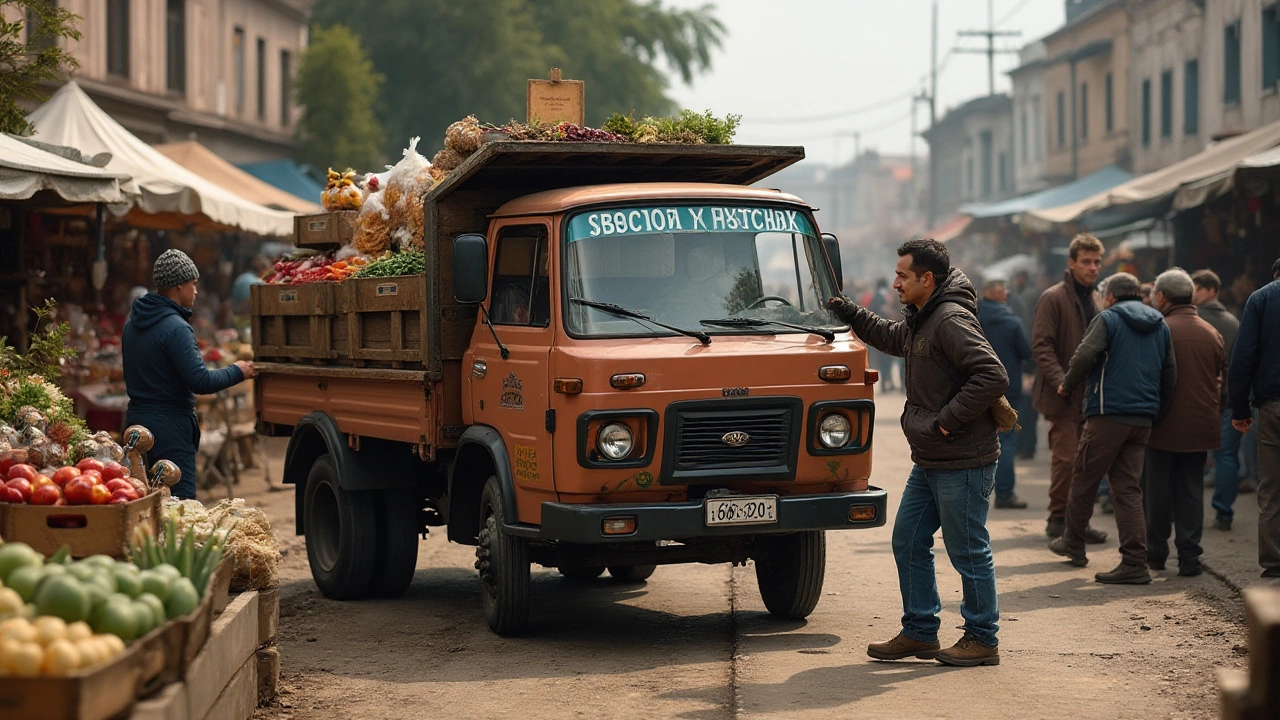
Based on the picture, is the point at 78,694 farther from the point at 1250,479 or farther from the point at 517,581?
the point at 1250,479

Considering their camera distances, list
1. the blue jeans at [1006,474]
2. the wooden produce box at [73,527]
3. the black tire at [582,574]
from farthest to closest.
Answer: the blue jeans at [1006,474] → the black tire at [582,574] → the wooden produce box at [73,527]

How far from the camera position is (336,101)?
35.0 meters

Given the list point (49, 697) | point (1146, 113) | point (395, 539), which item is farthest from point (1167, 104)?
point (49, 697)

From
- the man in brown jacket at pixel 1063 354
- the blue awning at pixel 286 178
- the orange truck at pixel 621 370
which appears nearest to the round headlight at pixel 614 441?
the orange truck at pixel 621 370

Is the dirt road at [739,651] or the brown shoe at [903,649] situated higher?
the brown shoe at [903,649]

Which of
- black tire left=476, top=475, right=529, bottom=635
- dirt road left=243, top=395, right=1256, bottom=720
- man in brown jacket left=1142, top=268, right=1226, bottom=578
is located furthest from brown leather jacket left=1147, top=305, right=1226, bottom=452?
black tire left=476, top=475, right=529, bottom=635

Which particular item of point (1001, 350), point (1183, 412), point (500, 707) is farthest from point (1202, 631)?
point (1001, 350)

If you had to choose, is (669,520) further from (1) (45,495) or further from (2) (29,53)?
(2) (29,53)

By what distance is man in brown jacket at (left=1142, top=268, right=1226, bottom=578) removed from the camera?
416 inches

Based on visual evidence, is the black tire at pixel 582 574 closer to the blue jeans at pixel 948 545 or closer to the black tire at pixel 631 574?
the black tire at pixel 631 574

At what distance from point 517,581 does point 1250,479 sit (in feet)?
30.5

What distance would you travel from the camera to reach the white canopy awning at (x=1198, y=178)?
52.2ft

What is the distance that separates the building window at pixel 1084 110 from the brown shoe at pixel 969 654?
144ft

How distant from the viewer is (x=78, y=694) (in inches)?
171
